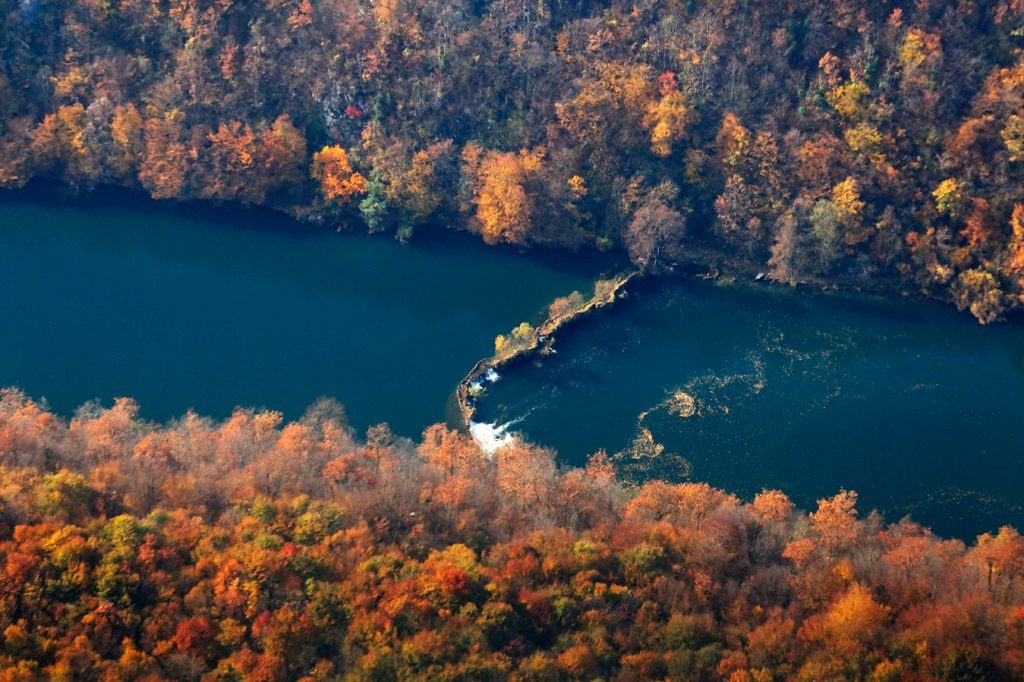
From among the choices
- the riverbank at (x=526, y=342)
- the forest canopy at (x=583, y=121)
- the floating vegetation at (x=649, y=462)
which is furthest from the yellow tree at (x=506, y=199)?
the floating vegetation at (x=649, y=462)

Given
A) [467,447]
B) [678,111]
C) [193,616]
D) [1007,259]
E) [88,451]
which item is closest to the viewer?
[193,616]

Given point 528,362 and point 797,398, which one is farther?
point 528,362

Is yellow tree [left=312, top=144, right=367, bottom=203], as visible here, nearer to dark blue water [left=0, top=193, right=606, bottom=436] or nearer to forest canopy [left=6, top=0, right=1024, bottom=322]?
forest canopy [left=6, top=0, right=1024, bottom=322]

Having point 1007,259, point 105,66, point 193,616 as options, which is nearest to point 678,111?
point 1007,259

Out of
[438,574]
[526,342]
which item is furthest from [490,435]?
[438,574]

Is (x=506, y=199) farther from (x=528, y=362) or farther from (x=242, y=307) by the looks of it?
(x=242, y=307)

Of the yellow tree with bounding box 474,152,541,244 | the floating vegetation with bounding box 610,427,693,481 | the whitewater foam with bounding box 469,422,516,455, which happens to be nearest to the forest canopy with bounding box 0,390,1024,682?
the floating vegetation with bounding box 610,427,693,481

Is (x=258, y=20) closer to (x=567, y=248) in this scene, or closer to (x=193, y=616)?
(x=567, y=248)
